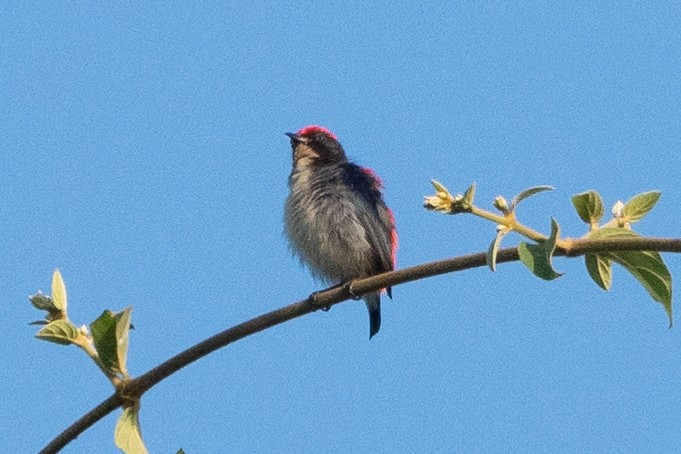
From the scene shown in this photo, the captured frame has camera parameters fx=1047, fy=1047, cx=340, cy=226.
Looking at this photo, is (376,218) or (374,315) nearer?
(376,218)

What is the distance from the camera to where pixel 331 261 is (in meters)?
6.86

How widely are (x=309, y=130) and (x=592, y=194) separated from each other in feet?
19.8

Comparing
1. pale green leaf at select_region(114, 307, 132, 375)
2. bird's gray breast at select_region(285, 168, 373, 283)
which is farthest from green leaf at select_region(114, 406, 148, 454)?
bird's gray breast at select_region(285, 168, 373, 283)

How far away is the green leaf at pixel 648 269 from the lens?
221 cm

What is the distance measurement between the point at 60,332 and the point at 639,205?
4.60ft

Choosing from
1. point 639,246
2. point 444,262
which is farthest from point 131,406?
point 639,246

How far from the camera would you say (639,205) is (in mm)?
2371

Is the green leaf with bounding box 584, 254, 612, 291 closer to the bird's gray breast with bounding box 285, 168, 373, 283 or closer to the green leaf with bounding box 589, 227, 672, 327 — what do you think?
the green leaf with bounding box 589, 227, 672, 327

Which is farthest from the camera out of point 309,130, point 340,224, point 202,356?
point 309,130

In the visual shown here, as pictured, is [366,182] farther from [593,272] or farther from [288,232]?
[593,272]

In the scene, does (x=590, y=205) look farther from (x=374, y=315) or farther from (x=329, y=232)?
(x=374, y=315)

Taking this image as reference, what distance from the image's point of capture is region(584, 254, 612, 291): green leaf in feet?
7.57

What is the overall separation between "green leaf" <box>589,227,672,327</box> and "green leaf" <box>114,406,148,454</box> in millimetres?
1102

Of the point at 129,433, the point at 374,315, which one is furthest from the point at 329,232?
the point at 129,433
